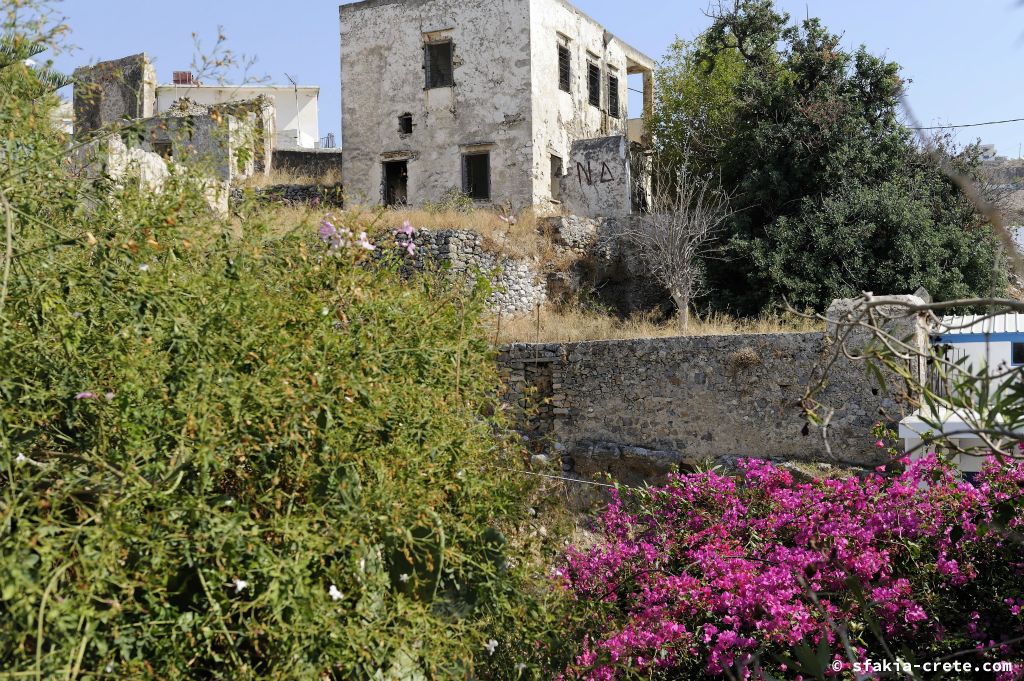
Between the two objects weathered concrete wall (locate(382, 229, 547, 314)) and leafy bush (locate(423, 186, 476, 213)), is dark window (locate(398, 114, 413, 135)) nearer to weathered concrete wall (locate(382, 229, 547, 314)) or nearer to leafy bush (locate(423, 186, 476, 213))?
leafy bush (locate(423, 186, 476, 213))

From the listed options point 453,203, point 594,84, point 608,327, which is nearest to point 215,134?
point 608,327

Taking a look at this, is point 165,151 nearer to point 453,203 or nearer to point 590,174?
point 453,203

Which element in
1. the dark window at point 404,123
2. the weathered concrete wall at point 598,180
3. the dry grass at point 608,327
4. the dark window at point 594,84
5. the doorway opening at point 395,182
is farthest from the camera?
the dark window at point 594,84

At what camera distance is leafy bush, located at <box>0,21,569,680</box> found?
6.26 feet

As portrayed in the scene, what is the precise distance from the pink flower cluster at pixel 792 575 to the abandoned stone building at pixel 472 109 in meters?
15.3

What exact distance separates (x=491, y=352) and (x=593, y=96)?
19.7 m

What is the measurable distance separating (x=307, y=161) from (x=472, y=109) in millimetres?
5747

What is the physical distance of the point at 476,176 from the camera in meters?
19.9

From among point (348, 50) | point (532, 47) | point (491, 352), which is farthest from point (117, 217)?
point (348, 50)

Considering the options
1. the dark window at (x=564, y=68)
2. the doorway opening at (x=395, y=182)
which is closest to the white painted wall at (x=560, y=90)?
the dark window at (x=564, y=68)

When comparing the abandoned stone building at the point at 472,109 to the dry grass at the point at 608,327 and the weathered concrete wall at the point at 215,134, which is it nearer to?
the dry grass at the point at 608,327

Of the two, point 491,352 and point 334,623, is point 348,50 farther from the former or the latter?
point 334,623

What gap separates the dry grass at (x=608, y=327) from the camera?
1303 centimetres

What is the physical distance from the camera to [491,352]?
3396 millimetres
